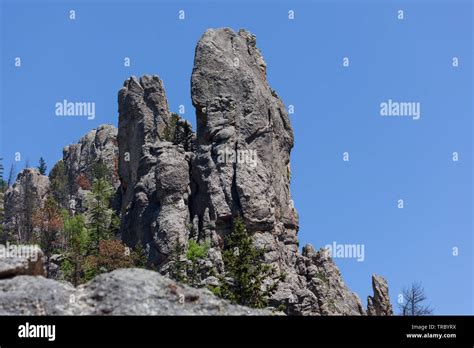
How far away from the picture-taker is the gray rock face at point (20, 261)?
34.7 m

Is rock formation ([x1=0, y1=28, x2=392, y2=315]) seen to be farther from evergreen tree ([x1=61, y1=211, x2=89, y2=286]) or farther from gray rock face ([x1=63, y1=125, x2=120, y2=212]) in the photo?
gray rock face ([x1=63, y1=125, x2=120, y2=212])

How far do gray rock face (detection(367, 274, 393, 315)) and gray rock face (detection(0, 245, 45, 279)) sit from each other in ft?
280

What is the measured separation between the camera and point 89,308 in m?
32.0

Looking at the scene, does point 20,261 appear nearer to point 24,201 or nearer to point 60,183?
→ point 24,201

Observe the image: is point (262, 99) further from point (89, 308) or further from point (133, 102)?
point (89, 308)

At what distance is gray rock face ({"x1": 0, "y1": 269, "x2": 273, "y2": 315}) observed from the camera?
3166 centimetres

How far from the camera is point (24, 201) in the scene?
141 meters

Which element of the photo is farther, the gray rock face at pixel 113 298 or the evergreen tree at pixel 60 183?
the evergreen tree at pixel 60 183

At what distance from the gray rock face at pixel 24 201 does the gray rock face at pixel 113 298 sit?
91.0m

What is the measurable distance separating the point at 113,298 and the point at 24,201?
11214 cm

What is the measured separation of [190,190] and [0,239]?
1233 inches

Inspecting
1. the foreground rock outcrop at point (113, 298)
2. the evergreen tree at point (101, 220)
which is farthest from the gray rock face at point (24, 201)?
the foreground rock outcrop at point (113, 298)

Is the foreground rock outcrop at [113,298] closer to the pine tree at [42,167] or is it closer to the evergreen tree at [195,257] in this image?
the evergreen tree at [195,257]
